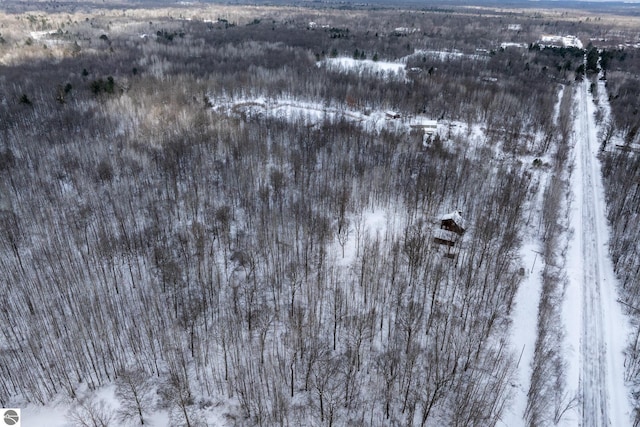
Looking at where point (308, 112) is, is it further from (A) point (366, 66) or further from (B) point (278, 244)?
(B) point (278, 244)

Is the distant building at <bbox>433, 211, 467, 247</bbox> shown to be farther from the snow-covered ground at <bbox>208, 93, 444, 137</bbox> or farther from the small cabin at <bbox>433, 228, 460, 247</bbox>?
the snow-covered ground at <bbox>208, 93, 444, 137</bbox>

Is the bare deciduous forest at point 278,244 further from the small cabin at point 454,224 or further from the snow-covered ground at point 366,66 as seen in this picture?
the snow-covered ground at point 366,66

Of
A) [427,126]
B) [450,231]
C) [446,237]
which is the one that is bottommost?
[446,237]

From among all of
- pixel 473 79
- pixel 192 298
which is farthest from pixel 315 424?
pixel 473 79

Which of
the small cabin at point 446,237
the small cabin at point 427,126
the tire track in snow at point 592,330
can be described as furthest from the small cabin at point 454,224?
the small cabin at point 427,126

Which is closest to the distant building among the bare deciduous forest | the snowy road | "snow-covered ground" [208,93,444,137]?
the bare deciduous forest

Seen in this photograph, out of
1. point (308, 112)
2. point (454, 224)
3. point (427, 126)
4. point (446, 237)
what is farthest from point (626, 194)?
point (308, 112)

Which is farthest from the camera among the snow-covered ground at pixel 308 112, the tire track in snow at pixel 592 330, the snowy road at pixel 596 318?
the snow-covered ground at pixel 308 112
